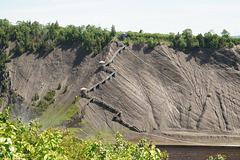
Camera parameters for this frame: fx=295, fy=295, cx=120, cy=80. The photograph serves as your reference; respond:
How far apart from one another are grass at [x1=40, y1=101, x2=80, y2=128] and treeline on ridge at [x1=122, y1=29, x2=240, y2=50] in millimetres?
34635

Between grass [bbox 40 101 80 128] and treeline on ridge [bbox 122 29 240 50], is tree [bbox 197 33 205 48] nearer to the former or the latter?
treeline on ridge [bbox 122 29 240 50]

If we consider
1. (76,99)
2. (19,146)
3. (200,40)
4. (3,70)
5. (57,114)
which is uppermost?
(200,40)

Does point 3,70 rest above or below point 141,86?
above

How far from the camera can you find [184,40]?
109688 mm

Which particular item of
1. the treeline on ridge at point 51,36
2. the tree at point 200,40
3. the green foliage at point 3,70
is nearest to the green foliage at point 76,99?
the treeline on ridge at point 51,36

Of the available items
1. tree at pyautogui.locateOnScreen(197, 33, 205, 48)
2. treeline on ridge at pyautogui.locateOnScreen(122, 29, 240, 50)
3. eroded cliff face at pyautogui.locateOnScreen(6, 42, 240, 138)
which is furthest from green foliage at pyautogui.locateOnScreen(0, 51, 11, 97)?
tree at pyautogui.locateOnScreen(197, 33, 205, 48)

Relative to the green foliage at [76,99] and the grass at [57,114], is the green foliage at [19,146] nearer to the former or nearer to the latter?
the grass at [57,114]

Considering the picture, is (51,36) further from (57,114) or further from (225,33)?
(225,33)

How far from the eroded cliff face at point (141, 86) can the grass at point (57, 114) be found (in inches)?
27.0

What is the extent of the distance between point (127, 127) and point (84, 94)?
16.2m

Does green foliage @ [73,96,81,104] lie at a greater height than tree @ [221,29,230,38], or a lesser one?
lesser

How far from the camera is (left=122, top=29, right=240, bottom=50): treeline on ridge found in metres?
107

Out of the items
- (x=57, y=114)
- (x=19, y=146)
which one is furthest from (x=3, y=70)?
(x=19, y=146)

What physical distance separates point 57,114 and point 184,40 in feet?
178
